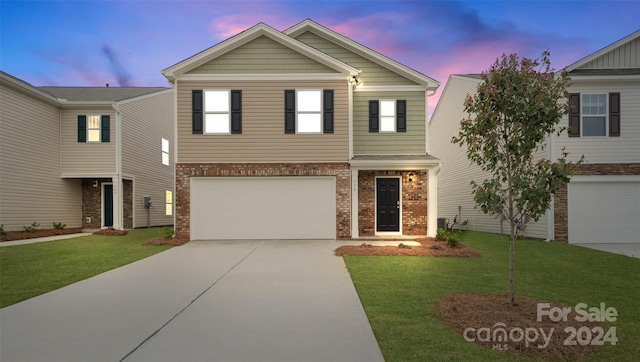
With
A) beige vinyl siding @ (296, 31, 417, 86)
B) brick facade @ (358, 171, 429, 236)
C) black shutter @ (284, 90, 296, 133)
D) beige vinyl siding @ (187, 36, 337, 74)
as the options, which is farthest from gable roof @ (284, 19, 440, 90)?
brick facade @ (358, 171, 429, 236)

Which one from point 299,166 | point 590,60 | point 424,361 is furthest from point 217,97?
point 590,60

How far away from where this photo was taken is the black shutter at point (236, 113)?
13.0 meters

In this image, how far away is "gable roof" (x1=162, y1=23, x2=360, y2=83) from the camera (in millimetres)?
12758

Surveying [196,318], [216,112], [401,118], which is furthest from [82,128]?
[196,318]

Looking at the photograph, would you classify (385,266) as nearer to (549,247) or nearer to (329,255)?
(329,255)

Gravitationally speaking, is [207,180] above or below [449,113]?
below

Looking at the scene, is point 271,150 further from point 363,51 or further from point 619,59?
point 619,59

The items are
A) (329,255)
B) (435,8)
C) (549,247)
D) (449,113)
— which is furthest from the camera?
(449,113)

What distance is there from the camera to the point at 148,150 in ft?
65.0

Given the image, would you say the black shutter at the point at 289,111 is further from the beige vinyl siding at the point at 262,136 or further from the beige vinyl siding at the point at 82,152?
the beige vinyl siding at the point at 82,152

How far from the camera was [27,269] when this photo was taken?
317 inches

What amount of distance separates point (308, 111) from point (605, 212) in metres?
11.7

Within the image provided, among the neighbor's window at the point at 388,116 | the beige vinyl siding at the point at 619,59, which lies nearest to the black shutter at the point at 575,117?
the beige vinyl siding at the point at 619,59

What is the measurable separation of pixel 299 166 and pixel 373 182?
2950 mm
